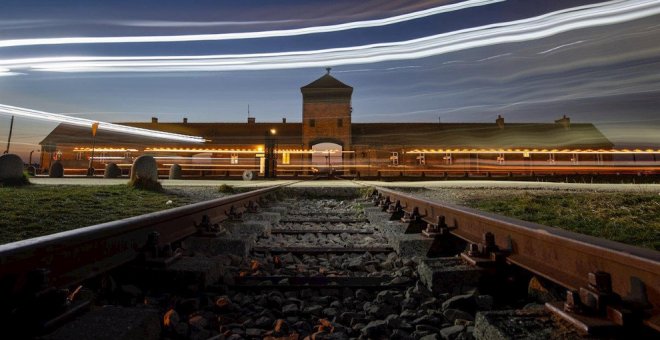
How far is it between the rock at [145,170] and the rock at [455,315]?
11146 mm

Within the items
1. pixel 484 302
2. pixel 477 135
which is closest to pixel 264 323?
pixel 484 302

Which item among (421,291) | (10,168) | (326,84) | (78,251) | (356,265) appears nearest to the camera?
(78,251)

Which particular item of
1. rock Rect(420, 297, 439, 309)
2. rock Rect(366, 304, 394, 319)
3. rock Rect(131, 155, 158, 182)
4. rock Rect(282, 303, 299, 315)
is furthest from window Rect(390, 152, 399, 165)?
rock Rect(282, 303, 299, 315)

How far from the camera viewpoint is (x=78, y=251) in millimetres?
1827

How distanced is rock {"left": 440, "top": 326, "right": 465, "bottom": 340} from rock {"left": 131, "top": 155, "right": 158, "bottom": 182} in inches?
443

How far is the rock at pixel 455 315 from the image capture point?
1.84 m

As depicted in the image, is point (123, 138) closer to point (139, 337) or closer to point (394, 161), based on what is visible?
point (394, 161)

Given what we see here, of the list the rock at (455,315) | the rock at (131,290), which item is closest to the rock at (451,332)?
the rock at (455,315)

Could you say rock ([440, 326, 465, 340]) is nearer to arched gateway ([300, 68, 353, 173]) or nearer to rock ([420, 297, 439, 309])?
rock ([420, 297, 439, 309])

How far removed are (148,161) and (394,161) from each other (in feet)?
74.7

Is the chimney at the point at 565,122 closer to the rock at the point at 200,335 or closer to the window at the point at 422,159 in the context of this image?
the window at the point at 422,159

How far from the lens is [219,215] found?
166 inches

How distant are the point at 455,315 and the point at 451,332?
21cm

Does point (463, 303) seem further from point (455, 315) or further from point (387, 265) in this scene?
point (387, 265)
